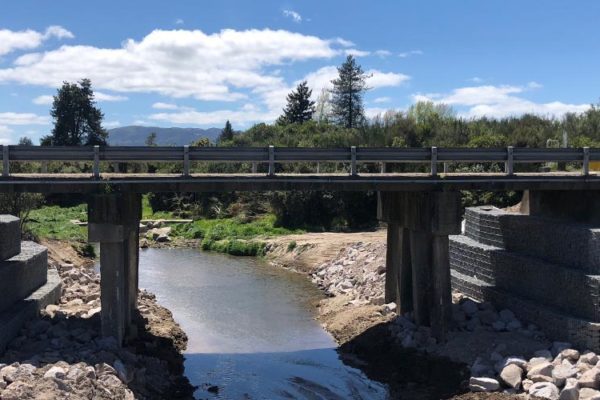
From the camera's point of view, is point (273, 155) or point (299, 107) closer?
point (273, 155)

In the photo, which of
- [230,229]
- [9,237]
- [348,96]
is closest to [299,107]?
[348,96]

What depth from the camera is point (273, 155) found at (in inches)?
798

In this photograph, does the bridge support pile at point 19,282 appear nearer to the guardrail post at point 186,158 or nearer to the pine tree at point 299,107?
the guardrail post at point 186,158

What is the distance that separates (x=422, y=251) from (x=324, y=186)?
4681 mm

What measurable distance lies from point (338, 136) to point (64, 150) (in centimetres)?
5387

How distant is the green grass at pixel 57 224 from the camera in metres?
48.5

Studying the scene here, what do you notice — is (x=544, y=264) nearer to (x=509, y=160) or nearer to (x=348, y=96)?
(x=509, y=160)

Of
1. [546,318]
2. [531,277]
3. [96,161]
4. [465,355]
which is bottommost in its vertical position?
[465,355]

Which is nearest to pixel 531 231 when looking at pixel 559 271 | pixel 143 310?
pixel 559 271

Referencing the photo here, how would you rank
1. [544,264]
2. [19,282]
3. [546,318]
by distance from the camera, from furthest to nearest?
1. [19,282]
2. [544,264]
3. [546,318]

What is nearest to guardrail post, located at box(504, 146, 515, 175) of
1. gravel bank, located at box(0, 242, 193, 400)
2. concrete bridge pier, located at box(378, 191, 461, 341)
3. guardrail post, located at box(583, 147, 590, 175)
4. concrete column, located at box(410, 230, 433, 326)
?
concrete bridge pier, located at box(378, 191, 461, 341)

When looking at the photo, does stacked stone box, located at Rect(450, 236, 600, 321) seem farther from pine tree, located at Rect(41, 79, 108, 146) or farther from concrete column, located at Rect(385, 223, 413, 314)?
pine tree, located at Rect(41, 79, 108, 146)

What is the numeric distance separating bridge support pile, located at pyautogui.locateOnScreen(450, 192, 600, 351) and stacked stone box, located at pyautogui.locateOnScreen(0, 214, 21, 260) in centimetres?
1660

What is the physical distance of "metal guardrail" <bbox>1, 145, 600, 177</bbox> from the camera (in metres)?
19.4
